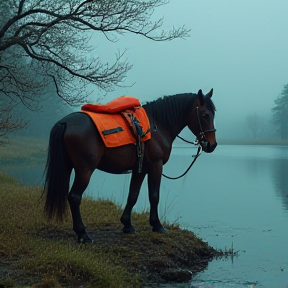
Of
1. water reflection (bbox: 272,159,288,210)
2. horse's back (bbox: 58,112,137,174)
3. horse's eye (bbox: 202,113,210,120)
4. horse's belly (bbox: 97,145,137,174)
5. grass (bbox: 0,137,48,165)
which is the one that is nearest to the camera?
horse's back (bbox: 58,112,137,174)

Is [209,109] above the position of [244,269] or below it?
above

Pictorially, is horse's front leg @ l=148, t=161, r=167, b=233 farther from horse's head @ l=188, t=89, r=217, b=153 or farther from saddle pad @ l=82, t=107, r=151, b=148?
horse's head @ l=188, t=89, r=217, b=153

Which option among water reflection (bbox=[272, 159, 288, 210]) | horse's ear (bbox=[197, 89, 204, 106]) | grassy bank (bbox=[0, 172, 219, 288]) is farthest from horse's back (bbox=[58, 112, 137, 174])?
water reflection (bbox=[272, 159, 288, 210])

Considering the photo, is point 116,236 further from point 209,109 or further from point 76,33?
point 76,33

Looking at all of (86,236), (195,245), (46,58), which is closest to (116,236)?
(86,236)

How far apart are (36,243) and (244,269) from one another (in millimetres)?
2943

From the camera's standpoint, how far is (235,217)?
42.2ft

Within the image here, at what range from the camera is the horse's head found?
7480 millimetres

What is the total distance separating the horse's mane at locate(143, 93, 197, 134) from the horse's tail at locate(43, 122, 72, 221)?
1531 mm

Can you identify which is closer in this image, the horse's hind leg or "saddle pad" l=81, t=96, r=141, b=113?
the horse's hind leg

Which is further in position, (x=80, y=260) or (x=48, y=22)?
(x=48, y=22)

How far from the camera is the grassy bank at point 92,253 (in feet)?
17.3

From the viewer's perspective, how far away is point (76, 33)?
10.7m

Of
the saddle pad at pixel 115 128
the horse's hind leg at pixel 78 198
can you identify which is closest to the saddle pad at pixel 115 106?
the saddle pad at pixel 115 128
